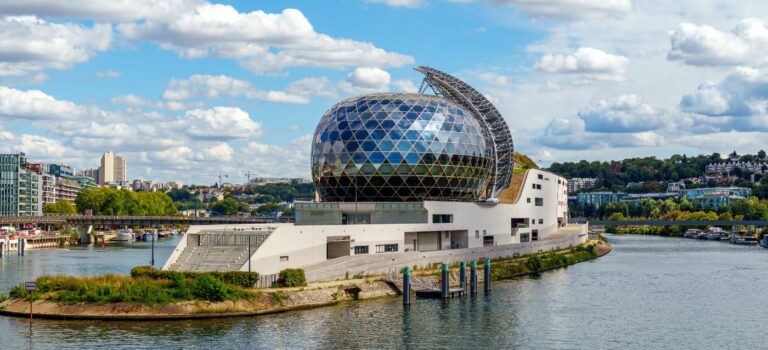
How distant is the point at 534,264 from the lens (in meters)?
106

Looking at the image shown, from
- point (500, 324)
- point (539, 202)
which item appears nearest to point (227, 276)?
point (500, 324)

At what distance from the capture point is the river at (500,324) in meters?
54.1

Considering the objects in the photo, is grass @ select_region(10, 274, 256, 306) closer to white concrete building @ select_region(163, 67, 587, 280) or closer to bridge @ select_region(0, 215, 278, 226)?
white concrete building @ select_region(163, 67, 587, 280)

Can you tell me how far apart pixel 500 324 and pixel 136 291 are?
24074 mm

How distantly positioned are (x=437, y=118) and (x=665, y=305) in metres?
37.3

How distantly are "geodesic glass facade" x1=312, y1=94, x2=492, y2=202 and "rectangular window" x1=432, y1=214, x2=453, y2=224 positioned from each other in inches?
94.8

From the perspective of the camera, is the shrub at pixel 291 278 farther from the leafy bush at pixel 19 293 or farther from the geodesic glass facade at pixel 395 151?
the geodesic glass facade at pixel 395 151

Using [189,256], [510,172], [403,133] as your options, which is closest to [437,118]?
[403,133]

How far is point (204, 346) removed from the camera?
171ft

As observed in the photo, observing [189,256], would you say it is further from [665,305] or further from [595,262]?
[595,262]

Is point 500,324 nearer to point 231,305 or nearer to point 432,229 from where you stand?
point 231,305

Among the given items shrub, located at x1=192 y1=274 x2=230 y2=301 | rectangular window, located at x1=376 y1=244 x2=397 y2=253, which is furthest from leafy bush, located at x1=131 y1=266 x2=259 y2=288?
rectangular window, located at x1=376 y1=244 x2=397 y2=253

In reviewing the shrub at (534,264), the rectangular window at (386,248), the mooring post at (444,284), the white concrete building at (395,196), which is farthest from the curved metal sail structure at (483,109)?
the mooring post at (444,284)

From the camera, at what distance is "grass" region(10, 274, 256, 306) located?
2446 inches
